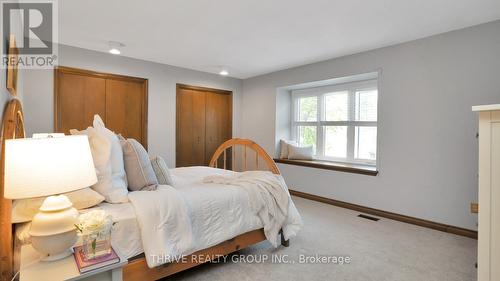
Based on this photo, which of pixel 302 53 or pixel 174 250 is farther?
pixel 302 53

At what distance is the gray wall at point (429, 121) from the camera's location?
2707 millimetres

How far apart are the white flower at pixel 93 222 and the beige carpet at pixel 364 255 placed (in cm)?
108

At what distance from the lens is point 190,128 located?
4.77 meters

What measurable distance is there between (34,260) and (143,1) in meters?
2.08

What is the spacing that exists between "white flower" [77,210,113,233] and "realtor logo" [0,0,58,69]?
1.13 m

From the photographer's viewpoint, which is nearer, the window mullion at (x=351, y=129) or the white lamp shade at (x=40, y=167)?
the white lamp shade at (x=40, y=167)

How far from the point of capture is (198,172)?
299cm

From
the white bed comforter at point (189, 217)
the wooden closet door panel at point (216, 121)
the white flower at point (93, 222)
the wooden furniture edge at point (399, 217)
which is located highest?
the wooden closet door panel at point (216, 121)

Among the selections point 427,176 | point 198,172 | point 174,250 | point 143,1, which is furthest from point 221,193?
point 427,176

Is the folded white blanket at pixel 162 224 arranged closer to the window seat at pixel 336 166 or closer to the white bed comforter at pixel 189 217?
A: the white bed comforter at pixel 189 217

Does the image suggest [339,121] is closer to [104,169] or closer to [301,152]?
[301,152]

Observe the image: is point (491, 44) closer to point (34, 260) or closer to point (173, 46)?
point (173, 46)

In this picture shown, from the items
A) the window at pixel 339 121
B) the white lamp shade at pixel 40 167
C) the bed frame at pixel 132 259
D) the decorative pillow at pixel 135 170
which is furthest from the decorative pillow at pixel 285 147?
the white lamp shade at pixel 40 167

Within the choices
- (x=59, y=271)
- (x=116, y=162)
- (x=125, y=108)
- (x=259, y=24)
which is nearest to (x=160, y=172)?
(x=116, y=162)
